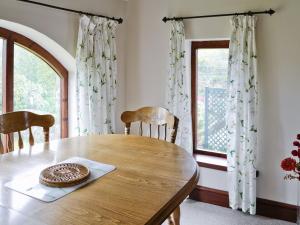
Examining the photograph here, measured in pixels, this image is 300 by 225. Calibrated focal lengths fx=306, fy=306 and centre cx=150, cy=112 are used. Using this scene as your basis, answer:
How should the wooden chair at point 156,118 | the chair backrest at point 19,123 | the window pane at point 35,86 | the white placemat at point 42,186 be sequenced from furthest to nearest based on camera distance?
1. the window pane at point 35,86
2. the wooden chair at point 156,118
3. the chair backrest at point 19,123
4. the white placemat at point 42,186

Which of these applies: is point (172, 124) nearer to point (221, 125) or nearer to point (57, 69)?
point (221, 125)

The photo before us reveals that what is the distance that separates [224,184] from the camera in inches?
116

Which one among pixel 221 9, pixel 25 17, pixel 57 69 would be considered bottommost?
pixel 57 69

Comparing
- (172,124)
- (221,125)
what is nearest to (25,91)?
(172,124)

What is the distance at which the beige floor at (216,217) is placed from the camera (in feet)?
8.62

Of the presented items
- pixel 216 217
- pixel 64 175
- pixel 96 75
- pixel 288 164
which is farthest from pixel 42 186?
pixel 216 217

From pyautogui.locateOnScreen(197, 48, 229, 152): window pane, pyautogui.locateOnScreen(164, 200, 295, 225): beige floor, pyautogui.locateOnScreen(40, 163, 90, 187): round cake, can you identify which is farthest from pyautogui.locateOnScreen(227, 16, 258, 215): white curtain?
pyautogui.locateOnScreen(40, 163, 90, 187): round cake

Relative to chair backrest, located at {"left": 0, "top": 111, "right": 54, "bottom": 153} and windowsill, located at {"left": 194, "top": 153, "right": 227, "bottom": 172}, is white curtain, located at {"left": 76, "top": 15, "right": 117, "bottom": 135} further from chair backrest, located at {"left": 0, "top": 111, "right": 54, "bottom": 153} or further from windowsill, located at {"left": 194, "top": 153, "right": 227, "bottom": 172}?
windowsill, located at {"left": 194, "top": 153, "right": 227, "bottom": 172}

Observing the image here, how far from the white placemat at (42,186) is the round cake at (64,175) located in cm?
2

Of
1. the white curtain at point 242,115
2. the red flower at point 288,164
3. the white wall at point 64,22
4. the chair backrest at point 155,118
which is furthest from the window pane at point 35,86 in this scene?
the red flower at point 288,164

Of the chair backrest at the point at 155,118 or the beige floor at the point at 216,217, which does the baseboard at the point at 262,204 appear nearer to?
the beige floor at the point at 216,217

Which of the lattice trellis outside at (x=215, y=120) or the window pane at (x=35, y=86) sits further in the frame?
the lattice trellis outside at (x=215, y=120)

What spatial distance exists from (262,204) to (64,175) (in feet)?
6.79

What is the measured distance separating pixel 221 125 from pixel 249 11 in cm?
110
